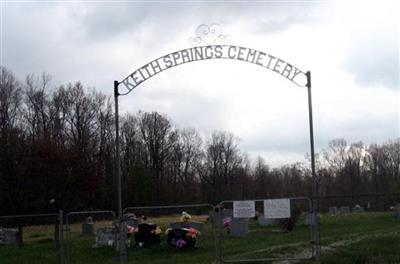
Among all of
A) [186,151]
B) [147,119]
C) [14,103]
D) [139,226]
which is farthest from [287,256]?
[186,151]

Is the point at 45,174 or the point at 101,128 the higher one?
the point at 101,128

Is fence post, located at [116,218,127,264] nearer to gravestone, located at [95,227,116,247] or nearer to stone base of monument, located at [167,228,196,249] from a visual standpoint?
stone base of monument, located at [167,228,196,249]

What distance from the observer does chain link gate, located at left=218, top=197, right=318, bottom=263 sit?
600 inches

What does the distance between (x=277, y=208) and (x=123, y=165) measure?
66.6 metres

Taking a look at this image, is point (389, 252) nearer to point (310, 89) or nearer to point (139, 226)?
point (310, 89)

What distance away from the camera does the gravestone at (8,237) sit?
2486 cm

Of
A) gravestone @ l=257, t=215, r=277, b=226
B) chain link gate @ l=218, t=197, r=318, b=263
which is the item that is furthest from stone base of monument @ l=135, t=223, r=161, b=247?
gravestone @ l=257, t=215, r=277, b=226

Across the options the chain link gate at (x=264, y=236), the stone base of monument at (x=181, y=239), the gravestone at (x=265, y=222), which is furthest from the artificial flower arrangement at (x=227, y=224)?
the stone base of monument at (x=181, y=239)

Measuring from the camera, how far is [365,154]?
116 meters

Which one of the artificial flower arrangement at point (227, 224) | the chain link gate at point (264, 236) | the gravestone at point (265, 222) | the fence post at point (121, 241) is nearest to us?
the fence post at point (121, 241)

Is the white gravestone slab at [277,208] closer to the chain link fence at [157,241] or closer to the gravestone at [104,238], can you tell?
the chain link fence at [157,241]

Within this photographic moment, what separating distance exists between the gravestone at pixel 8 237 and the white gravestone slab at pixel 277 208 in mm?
13602

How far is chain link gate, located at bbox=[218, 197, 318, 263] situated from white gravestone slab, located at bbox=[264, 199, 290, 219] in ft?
0.53

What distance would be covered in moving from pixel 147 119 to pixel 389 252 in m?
78.7
